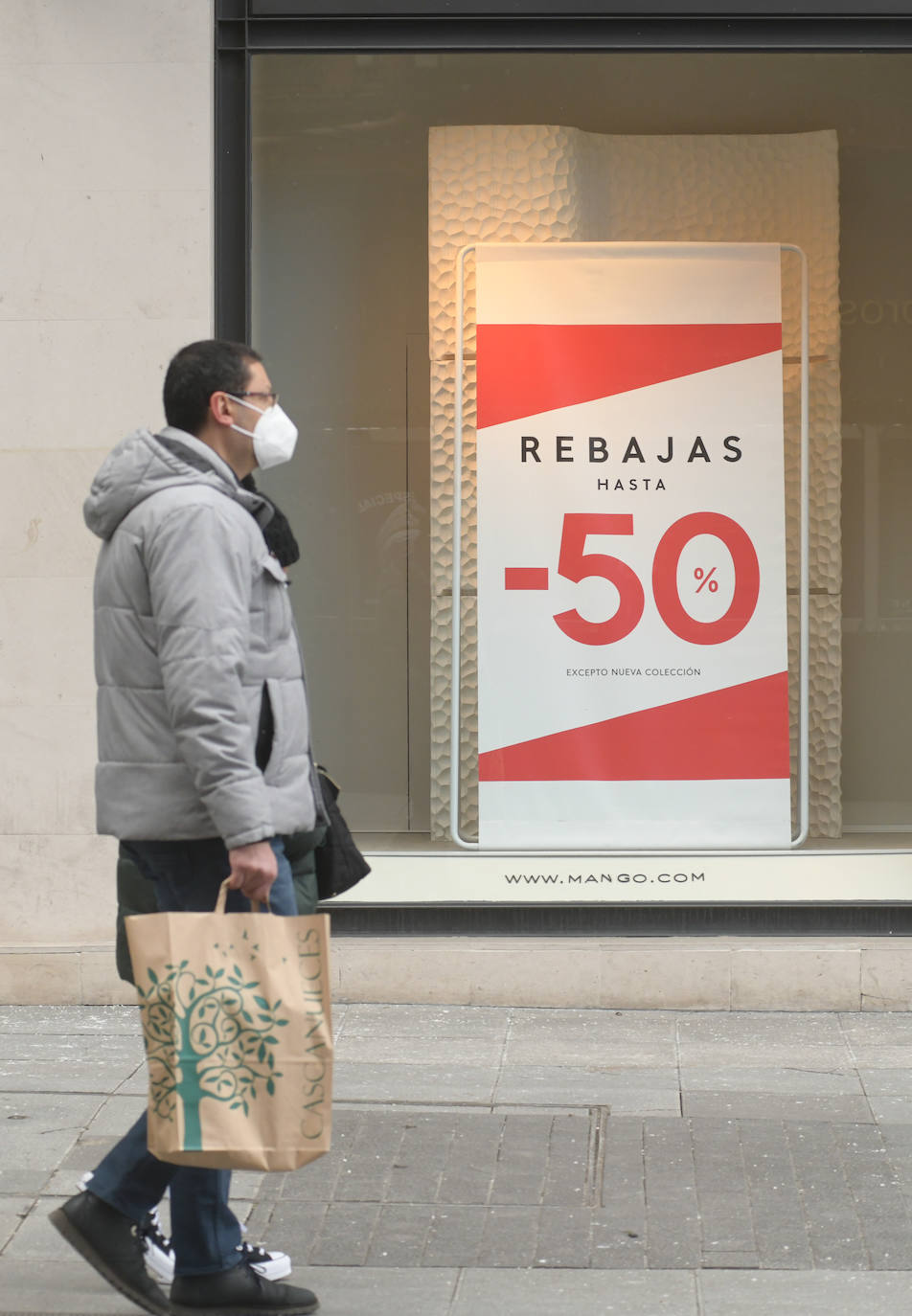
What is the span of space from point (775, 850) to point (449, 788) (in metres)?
1.31

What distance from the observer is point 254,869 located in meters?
3.23

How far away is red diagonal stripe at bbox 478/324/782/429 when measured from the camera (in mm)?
6586

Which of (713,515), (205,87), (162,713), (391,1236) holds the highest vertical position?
(205,87)

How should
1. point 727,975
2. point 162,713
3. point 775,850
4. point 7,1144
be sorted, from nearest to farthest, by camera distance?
point 162,713
point 7,1144
point 727,975
point 775,850

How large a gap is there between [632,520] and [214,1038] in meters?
3.82

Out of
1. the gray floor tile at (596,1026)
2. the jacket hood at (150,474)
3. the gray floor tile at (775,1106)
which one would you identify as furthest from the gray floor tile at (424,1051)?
the jacket hood at (150,474)

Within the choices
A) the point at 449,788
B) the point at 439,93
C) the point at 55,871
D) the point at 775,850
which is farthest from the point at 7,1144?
the point at 439,93

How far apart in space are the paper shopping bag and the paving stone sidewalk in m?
0.70

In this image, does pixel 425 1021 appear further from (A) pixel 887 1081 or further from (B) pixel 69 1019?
(A) pixel 887 1081

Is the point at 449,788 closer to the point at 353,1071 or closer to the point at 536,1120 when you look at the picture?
the point at 353,1071

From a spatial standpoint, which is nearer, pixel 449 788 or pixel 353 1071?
pixel 353 1071

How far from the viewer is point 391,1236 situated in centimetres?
405

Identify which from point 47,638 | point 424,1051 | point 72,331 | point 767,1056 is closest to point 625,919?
point 767,1056

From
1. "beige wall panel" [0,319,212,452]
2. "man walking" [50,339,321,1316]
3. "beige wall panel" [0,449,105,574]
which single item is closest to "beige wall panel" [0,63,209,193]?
"beige wall panel" [0,319,212,452]
